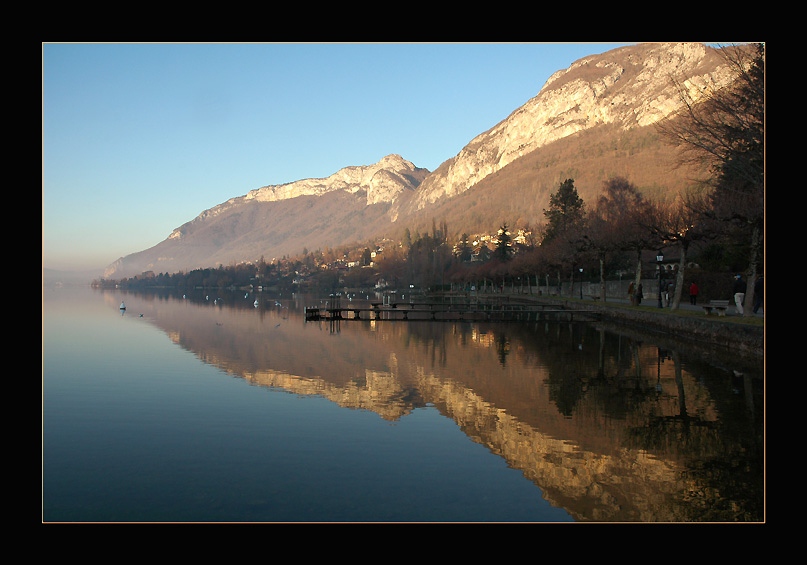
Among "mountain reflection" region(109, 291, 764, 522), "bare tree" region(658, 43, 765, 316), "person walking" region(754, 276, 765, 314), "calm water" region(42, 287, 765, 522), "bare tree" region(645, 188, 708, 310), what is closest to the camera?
"calm water" region(42, 287, 765, 522)

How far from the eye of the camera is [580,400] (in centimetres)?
1526

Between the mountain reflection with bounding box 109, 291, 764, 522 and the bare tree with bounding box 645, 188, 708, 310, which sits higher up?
the bare tree with bounding box 645, 188, 708, 310

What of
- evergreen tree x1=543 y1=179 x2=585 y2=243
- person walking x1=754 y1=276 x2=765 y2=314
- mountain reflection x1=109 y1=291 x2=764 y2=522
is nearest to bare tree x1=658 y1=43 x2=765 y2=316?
person walking x1=754 y1=276 x2=765 y2=314

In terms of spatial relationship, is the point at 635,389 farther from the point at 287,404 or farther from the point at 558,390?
the point at 287,404

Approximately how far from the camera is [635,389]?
16562mm

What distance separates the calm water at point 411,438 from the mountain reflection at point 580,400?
0.18 feet

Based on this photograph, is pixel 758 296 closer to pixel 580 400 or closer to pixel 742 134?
pixel 742 134

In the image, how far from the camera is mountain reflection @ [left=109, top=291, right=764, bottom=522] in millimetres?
9039

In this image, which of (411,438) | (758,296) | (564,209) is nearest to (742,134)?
(758,296)

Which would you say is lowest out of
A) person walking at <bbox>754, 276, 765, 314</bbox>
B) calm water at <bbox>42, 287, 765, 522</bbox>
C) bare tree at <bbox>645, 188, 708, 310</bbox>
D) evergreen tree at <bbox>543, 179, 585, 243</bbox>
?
calm water at <bbox>42, 287, 765, 522</bbox>

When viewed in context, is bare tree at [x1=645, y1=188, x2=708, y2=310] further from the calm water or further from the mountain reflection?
the calm water

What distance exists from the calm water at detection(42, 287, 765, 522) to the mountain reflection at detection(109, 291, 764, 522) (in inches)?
2.2
